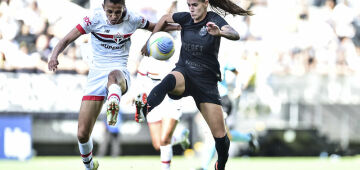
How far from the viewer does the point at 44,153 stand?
53.3 feet

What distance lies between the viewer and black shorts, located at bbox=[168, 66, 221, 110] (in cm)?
724

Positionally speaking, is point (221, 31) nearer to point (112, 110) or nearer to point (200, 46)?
point (200, 46)

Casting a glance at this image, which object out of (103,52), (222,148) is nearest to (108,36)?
(103,52)

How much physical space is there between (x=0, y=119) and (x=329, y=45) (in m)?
8.83

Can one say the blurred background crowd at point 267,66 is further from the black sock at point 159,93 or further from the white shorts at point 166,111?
the black sock at point 159,93

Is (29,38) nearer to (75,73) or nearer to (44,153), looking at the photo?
(75,73)

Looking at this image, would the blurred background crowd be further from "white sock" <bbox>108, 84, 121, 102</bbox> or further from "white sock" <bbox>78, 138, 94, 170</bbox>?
"white sock" <bbox>108, 84, 121, 102</bbox>

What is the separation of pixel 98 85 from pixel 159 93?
87 cm

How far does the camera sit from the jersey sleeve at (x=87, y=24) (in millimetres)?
7312

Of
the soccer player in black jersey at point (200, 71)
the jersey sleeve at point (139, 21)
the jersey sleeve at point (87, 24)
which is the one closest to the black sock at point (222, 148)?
the soccer player in black jersey at point (200, 71)

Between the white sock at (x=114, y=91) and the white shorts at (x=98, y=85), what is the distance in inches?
18.1

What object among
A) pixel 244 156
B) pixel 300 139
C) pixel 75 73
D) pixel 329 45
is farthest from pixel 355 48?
pixel 75 73

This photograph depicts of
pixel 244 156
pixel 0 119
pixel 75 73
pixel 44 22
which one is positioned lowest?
pixel 244 156

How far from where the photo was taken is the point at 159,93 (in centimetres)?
707
